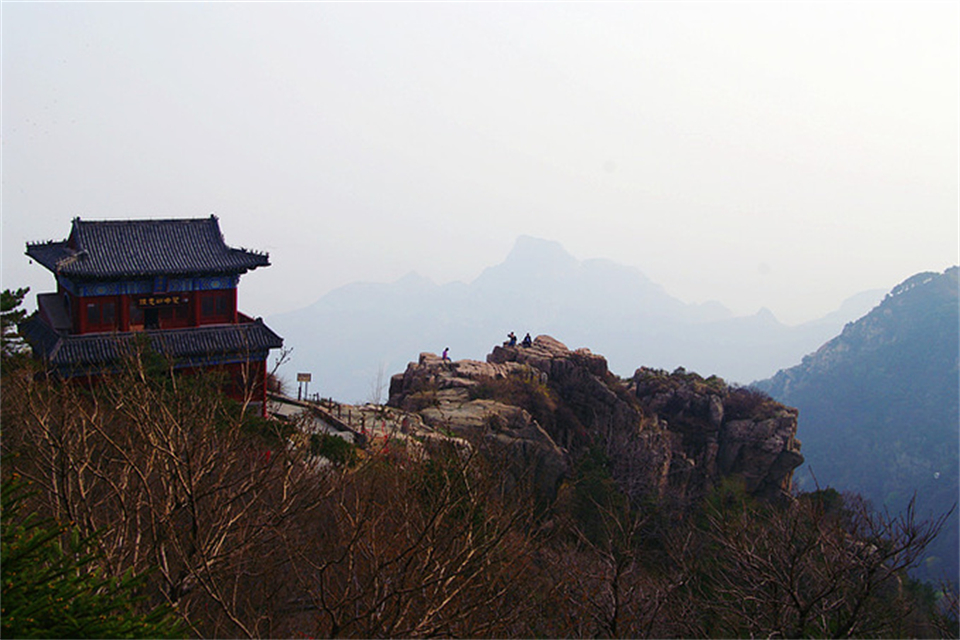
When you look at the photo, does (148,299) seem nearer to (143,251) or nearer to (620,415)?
(143,251)

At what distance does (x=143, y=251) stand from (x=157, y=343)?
314 centimetres

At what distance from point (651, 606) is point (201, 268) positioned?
18.8m

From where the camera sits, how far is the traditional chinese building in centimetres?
2433

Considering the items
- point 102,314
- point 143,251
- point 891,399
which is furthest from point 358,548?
point 891,399

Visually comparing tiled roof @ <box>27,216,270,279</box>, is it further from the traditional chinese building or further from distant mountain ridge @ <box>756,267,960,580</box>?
distant mountain ridge @ <box>756,267,960,580</box>

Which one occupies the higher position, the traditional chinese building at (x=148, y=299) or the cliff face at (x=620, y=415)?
the traditional chinese building at (x=148, y=299)

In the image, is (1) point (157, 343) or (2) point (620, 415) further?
(2) point (620, 415)

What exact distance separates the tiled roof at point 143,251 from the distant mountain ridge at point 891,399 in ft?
238

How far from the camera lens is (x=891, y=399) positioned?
9775 cm

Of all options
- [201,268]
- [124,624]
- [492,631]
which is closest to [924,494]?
[201,268]

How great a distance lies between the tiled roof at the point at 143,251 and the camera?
24750mm

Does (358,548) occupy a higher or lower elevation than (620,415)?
higher

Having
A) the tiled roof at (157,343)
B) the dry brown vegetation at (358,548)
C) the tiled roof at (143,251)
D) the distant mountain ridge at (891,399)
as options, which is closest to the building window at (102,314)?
the tiled roof at (157,343)

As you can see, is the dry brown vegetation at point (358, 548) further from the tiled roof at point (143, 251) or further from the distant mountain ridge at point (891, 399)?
the distant mountain ridge at point (891, 399)
